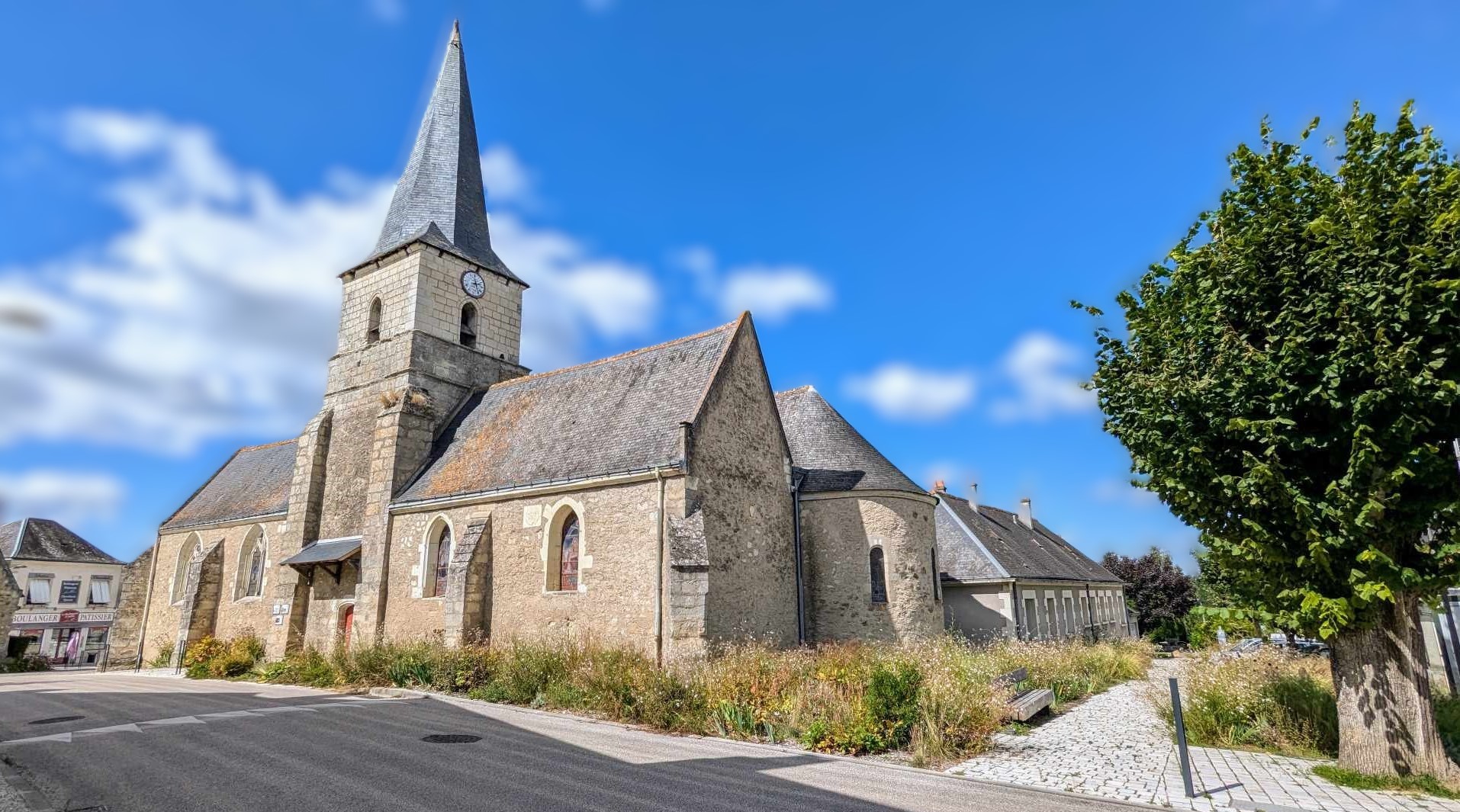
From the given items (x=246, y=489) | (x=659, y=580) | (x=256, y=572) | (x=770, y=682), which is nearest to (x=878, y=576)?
(x=659, y=580)

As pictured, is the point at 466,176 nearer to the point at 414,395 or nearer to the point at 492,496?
the point at 414,395

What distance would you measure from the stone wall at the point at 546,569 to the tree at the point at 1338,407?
30.5ft

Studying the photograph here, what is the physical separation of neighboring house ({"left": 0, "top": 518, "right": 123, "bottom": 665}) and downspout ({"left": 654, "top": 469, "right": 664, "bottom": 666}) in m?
36.3

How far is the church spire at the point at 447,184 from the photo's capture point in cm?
2514

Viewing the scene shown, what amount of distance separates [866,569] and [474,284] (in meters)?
15.7

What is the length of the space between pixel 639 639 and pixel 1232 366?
11.0 meters

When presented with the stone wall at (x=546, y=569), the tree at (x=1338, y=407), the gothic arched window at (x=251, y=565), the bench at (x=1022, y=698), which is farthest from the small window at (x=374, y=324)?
the tree at (x=1338, y=407)

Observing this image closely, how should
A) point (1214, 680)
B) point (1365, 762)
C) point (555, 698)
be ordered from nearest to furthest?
point (1365, 762) < point (1214, 680) < point (555, 698)

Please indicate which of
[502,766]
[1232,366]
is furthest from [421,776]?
[1232,366]

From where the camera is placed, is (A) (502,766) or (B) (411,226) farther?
(B) (411,226)

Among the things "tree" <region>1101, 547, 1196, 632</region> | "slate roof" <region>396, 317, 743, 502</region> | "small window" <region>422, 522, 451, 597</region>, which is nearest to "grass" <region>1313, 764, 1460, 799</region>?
"slate roof" <region>396, 317, 743, 502</region>

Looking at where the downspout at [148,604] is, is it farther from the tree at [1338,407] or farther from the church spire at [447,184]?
the tree at [1338,407]

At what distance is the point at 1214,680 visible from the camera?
11.4 m

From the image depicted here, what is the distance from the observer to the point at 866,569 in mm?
17922
